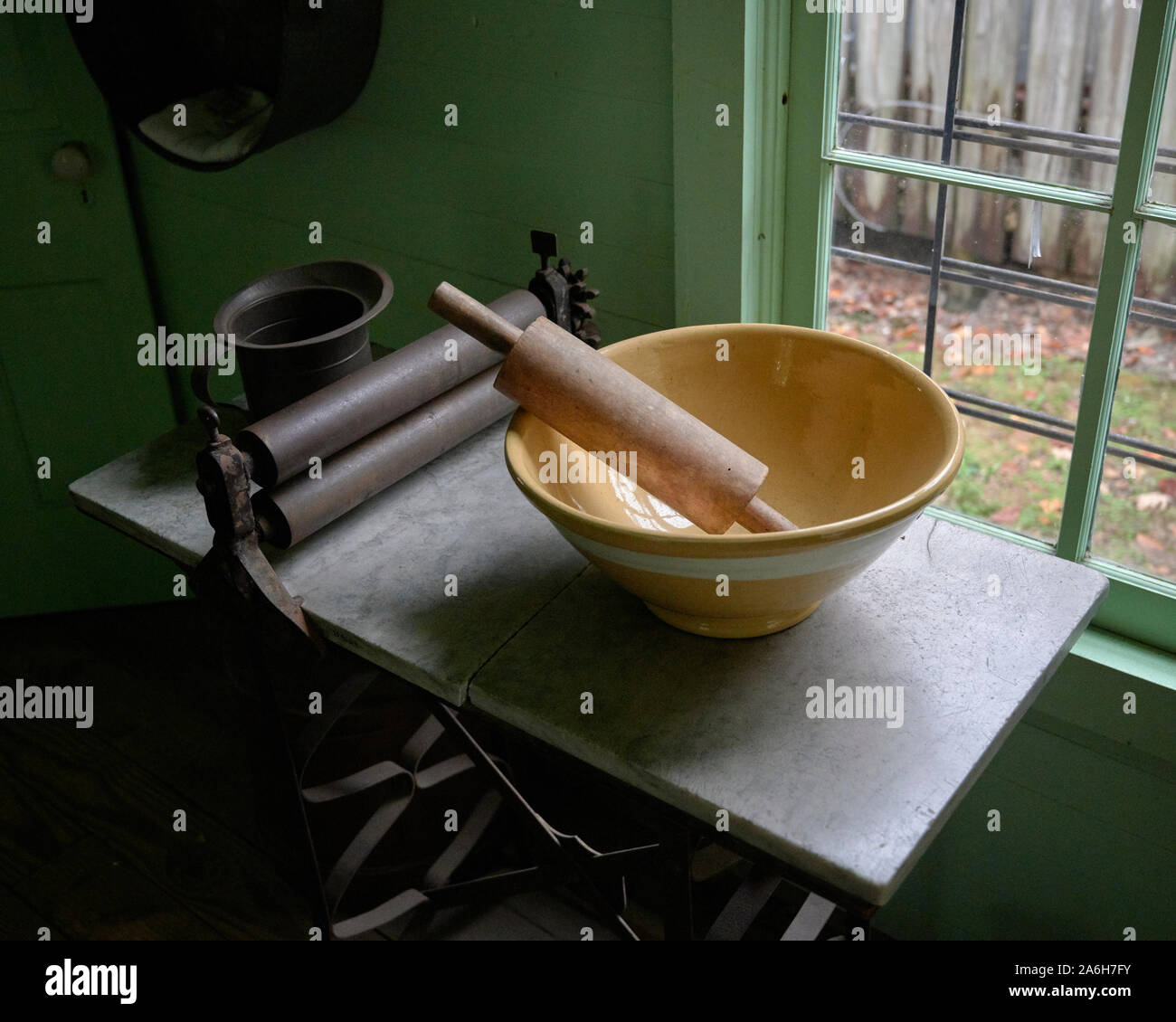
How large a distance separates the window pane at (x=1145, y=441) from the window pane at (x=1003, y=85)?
155 millimetres

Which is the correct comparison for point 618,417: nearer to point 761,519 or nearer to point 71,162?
point 761,519

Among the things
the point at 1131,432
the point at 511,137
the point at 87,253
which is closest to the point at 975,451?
the point at 1131,432

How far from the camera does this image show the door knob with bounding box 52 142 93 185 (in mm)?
2215

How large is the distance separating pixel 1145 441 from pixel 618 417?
0.75 m

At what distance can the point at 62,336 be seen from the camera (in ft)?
7.91

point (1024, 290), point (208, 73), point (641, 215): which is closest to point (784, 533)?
point (1024, 290)

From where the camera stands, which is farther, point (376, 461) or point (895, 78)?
point (895, 78)

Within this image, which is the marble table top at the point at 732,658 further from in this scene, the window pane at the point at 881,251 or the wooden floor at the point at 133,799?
the wooden floor at the point at 133,799

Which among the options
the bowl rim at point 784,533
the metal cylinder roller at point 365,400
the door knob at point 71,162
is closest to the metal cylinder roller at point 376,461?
the metal cylinder roller at point 365,400

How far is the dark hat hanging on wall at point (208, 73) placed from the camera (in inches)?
72.7

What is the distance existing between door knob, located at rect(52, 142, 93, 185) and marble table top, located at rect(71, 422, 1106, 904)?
100 cm

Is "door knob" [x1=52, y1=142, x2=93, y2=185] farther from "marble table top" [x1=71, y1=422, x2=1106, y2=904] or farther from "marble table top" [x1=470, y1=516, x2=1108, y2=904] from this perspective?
"marble table top" [x1=470, y1=516, x2=1108, y2=904]

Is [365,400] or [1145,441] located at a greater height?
[365,400]
